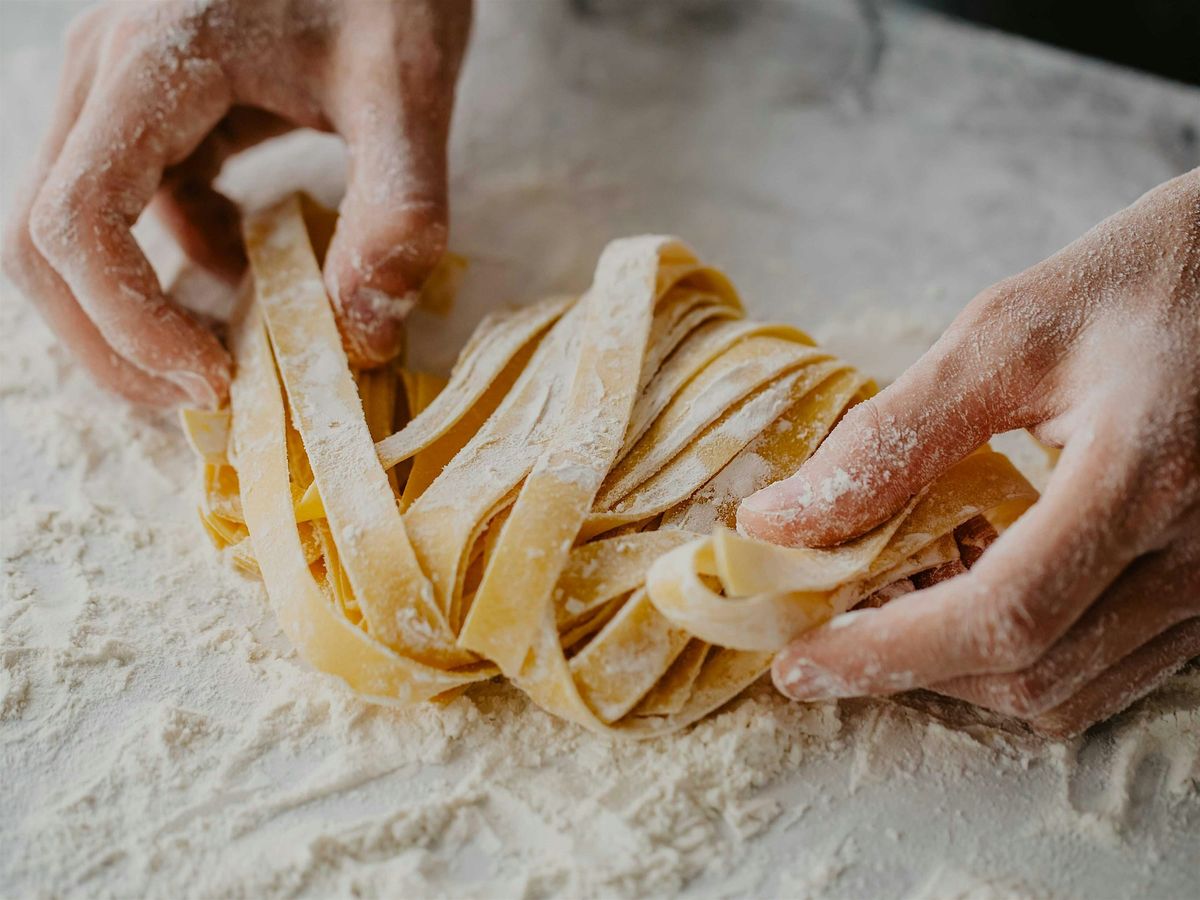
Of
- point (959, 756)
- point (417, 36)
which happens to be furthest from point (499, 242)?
point (959, 756)

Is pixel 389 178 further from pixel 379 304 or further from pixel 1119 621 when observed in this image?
pixel 1119 621

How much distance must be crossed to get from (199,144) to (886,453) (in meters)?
1.57

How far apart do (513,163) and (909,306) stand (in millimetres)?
1074

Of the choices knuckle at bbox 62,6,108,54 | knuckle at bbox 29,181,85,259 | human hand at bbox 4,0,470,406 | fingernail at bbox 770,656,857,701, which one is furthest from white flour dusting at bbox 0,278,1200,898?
knuckle at bbox 62,6,108,54

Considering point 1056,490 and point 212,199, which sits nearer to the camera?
point 1056,490

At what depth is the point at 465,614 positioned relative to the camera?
1.47 metres

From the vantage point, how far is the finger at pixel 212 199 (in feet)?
7.40

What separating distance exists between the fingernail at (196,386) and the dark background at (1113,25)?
2406 mm

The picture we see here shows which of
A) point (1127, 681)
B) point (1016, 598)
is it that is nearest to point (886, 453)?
point (1016, 598)

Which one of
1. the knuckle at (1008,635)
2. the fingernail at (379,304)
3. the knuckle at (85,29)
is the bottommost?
the knuckle at (1008,635)

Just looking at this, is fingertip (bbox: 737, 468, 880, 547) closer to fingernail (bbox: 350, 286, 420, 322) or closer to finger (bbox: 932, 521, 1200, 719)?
finger (bbox: 932, 521, 1200, 719)

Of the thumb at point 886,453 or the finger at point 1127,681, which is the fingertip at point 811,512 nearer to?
the thumb at point 886,453

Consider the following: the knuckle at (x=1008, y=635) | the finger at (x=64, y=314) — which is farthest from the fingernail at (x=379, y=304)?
the knuckle at (x=1008, y=635)

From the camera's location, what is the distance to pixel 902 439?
4.83 feet
